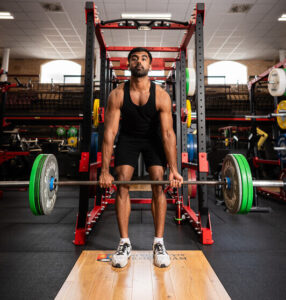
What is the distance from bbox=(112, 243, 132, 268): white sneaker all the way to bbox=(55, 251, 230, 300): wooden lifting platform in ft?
0.08

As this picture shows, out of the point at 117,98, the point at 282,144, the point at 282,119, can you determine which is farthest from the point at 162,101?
the point at 282,119

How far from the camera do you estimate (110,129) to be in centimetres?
123

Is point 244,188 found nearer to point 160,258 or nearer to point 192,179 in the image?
point 160,258

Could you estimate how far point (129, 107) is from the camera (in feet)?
4.07

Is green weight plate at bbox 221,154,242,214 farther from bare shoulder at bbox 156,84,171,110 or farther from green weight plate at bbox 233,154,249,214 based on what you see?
bare shoulder at bbox 156,84,171,110

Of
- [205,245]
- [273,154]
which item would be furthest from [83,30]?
[205,245]

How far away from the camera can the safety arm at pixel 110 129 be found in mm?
1207

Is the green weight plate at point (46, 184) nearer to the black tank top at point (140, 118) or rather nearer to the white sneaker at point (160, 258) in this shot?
the black tank top at point (140, 118)

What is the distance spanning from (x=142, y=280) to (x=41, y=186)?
637 millimetres

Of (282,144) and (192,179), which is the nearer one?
(192,179)

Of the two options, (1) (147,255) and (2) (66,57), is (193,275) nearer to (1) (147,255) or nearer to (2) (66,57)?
(1) (147,255)

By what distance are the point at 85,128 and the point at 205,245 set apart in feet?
3.74

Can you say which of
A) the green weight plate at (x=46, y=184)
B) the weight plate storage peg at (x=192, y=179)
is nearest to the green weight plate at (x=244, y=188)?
the green weight plate at (x=46, y=184)

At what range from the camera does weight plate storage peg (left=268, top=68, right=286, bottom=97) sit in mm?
2496
